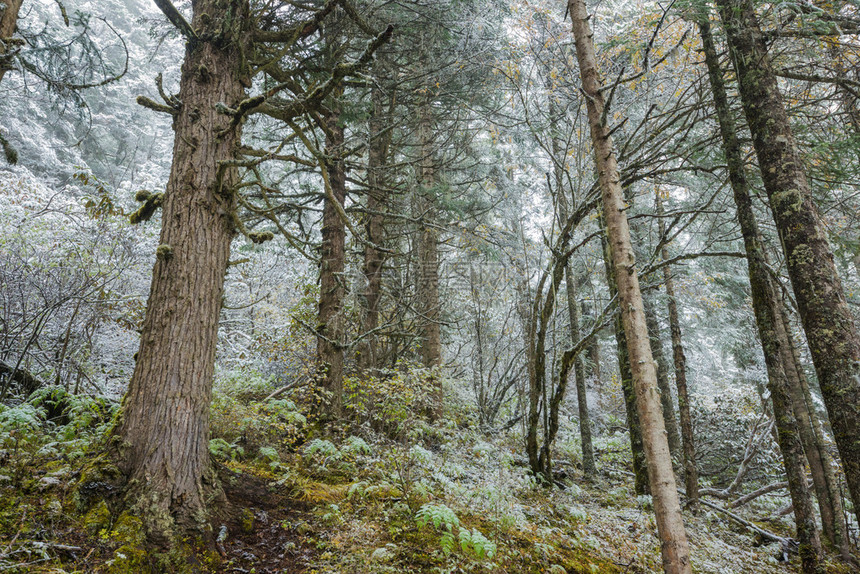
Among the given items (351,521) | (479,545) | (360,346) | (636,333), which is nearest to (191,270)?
(351,521)

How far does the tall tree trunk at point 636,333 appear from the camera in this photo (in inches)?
127

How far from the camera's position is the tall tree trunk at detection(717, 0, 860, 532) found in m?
3.75

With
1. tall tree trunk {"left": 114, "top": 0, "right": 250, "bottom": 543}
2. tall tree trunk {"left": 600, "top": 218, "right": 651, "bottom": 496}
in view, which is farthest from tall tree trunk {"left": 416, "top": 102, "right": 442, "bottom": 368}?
tall tree trunk {"left": 114, "top": 0, "right": 250, "bottom": 543}

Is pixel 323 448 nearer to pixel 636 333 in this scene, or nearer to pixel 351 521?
pixel 351 521

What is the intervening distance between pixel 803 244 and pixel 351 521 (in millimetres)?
5428

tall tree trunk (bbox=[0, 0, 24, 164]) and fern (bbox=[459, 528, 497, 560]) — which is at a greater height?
tall tree trunk (bbox=[0, 0, 24, 164])

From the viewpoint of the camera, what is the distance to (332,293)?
695 cm

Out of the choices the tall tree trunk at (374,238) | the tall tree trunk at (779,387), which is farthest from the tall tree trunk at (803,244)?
the tall tree trunk at (374,238)

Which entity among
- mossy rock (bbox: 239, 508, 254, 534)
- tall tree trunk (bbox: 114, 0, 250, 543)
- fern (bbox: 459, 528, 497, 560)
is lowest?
fern (bbox: 459, 528, 497, 560)

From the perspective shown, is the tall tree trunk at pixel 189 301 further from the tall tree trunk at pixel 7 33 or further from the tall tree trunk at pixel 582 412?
the tall tree trunk at pixel 582 412

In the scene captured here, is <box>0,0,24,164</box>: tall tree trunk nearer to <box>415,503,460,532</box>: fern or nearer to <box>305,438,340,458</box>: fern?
<box>305,438,340,458</box>: fern

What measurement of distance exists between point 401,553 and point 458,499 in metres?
1.50

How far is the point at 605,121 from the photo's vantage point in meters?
4.01

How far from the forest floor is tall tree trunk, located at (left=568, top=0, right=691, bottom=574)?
1.16 metres
